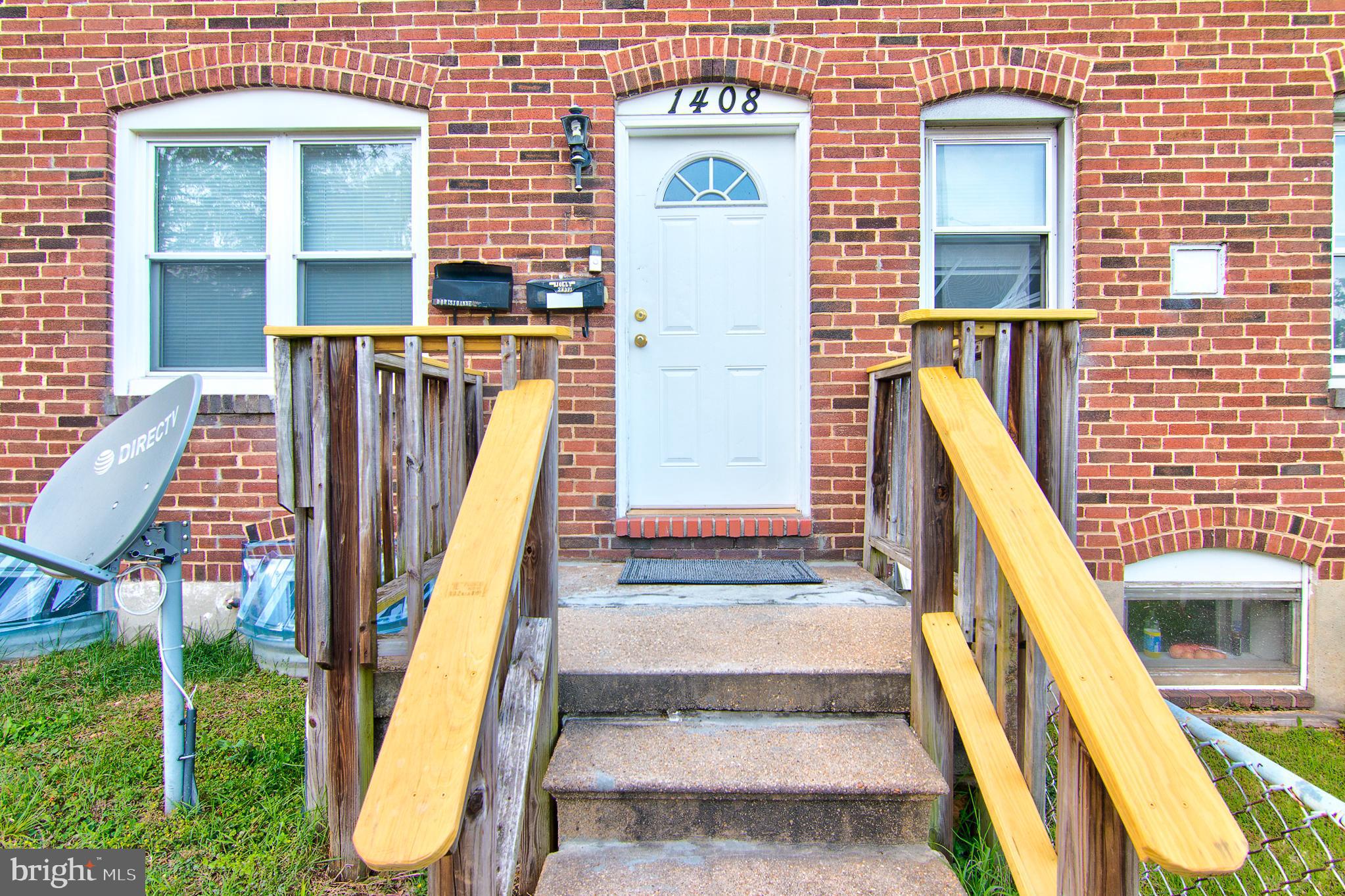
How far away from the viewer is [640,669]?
2.35 m

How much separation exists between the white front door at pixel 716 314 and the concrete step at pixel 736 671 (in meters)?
1.50

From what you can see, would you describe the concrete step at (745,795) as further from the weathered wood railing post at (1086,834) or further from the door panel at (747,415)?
the door panel at (747,415)

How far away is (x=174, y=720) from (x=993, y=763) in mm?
2427

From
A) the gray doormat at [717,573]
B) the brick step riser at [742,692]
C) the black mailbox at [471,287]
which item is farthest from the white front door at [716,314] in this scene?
the brick step riser at [742,692]

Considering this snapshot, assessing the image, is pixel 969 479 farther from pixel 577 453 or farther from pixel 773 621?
pixel 577 453

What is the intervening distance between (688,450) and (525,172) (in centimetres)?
169

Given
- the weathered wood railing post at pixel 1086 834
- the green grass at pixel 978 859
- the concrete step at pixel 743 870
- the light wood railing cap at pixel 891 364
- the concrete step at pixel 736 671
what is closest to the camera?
the weathered wood railing post at pixel 1086 834

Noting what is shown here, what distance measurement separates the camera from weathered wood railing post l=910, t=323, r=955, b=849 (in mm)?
2223

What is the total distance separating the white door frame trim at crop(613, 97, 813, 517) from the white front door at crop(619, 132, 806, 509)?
1.0 inches

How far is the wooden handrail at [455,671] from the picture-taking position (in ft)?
4.04

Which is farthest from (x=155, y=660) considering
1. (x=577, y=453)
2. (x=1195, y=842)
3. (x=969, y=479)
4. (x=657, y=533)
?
(x=1195, y=842)

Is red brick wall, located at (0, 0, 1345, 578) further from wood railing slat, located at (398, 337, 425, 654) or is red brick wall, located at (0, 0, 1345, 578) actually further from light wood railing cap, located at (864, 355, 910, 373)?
wood railing slat, located at (398, 337, 425, 654)

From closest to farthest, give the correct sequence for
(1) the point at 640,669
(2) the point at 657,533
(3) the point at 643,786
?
1. (3) the point at 643,786
2. (1) the point at 640,669
3. (2) the point at 657,533

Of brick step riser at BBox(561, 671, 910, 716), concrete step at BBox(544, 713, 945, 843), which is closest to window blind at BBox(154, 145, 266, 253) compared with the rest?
brick step riser at BBox(561, 671, 910, 716)
